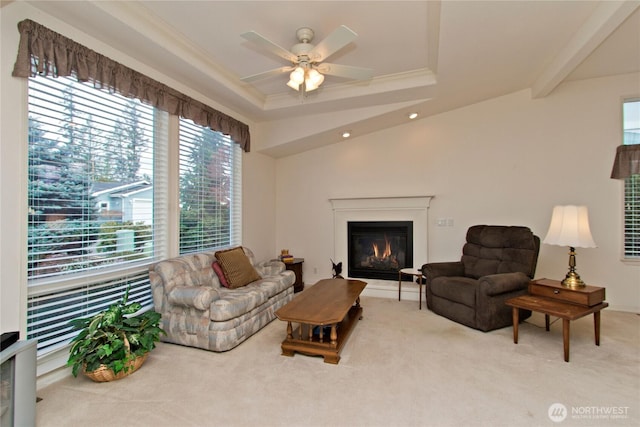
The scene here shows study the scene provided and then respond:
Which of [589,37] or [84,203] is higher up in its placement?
[589,37]

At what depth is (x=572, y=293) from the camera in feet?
9.05

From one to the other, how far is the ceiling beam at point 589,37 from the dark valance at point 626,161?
1.19 metres

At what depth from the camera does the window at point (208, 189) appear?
3570 millimetres

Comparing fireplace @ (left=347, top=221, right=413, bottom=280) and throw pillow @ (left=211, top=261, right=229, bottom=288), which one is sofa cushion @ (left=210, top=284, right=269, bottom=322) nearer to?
throw pillow @ (left=211, top=261, right=229, bottom=288)

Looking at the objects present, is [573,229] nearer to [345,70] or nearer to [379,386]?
[379,386]

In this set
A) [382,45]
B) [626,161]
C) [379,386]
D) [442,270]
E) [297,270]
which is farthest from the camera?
[297,270]

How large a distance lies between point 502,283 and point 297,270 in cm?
282

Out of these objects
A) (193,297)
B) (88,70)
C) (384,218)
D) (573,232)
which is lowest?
(193,297)

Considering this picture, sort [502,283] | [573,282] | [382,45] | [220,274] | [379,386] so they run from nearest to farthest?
[379,386], [573,282], [382,45], [502,283], [220,274]

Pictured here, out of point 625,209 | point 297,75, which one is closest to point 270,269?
point 297,75

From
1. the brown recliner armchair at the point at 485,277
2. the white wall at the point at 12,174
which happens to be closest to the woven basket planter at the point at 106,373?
the white wall at the point at 12,174

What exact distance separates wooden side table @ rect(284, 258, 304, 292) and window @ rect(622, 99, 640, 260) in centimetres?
433

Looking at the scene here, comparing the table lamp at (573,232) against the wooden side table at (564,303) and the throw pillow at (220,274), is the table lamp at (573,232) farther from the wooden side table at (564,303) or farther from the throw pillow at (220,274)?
the throw pillow at (220,274)

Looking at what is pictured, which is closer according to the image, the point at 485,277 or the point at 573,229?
the point at 573,229
